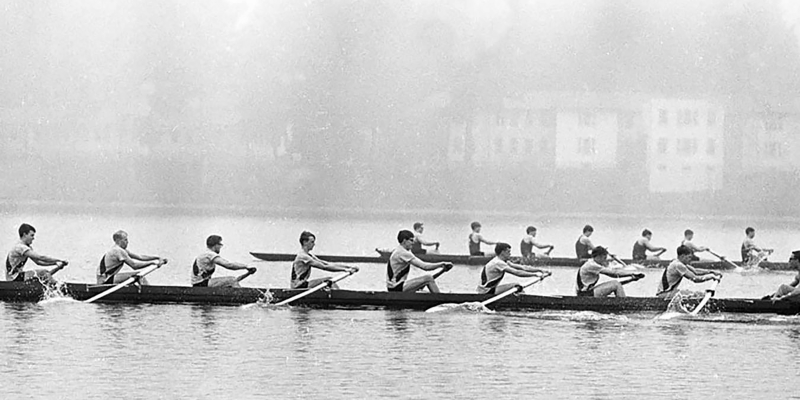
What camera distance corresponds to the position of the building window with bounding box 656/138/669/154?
88.7 metres

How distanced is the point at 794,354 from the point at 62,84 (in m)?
78.8

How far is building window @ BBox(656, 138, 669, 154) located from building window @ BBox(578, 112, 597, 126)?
4.60 metres

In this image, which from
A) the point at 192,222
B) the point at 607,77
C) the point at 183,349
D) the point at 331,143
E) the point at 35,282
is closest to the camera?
the point at 183,349

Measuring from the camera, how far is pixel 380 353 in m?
19.3

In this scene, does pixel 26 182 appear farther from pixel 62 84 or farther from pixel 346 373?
pixel 346 373

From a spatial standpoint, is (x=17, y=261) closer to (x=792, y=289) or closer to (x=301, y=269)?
(x=301, y=269)

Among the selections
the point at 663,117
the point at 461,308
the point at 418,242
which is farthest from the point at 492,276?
the point at 663,117

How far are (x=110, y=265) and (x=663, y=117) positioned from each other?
6706 centimetres

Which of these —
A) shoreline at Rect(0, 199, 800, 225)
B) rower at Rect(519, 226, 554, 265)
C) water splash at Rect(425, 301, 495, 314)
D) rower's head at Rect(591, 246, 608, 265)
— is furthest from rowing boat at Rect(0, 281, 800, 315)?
shoreline at Rect(0, 199, 800, 225)

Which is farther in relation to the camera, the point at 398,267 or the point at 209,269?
the point at 209,269

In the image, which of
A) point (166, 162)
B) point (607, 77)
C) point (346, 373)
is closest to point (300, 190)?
point (166, 162)

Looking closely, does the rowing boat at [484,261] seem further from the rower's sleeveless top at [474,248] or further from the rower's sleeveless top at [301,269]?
the rower's sleeveless top at [301,269]

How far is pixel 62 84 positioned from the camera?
302ft

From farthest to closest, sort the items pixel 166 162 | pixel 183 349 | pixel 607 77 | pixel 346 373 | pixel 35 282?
pixel 166 162, pixel 607 77, pixel 35 282, pixel 183 349, pixel 346 373
